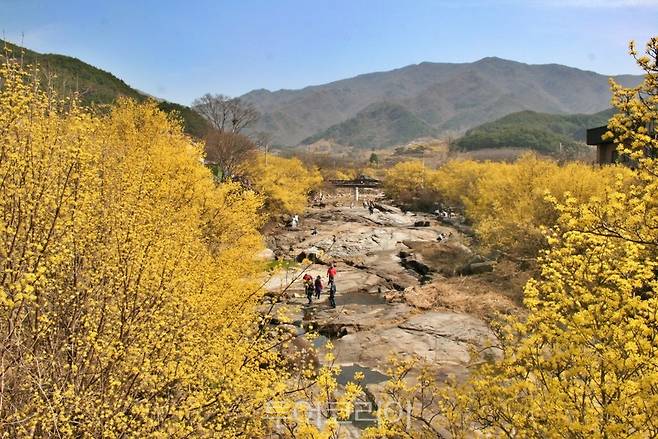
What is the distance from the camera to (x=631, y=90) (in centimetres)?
630

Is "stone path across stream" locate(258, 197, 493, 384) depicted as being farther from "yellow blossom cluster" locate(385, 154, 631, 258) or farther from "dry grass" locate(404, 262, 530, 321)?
"yellow blossom cluster" locate(385, 154, 631, 258)

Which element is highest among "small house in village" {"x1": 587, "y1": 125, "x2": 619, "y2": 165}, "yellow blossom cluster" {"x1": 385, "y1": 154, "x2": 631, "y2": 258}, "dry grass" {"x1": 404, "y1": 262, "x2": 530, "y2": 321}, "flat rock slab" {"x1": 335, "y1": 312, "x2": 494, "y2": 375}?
"small house in village" {"x1": 587, "y1": 125, "x2": 619, "y2": 165}

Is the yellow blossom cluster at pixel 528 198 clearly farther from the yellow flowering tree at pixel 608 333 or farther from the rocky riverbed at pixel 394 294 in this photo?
the yellow flowering tree at pixel 608 333

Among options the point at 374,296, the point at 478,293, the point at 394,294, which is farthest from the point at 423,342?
the point at 374,296

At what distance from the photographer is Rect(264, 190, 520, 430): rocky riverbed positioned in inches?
931

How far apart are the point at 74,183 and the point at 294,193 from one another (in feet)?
183

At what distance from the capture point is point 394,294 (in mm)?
34781

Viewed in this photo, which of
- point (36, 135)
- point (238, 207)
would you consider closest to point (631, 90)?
point (36, 135)

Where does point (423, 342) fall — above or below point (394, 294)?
above

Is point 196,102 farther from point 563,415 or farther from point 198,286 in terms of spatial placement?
point 563,415

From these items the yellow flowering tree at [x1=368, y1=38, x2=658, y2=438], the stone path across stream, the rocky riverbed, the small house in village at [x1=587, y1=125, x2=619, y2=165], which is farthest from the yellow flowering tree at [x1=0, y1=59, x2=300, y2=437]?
the small house in village at [x1=587, y1=125, x2=619, y2=165]

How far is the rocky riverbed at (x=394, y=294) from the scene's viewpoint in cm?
2366

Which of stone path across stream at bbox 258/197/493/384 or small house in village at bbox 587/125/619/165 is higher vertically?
small house in village at bbox 587/125/619/165

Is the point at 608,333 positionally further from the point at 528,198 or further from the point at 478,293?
the point at 528,198
